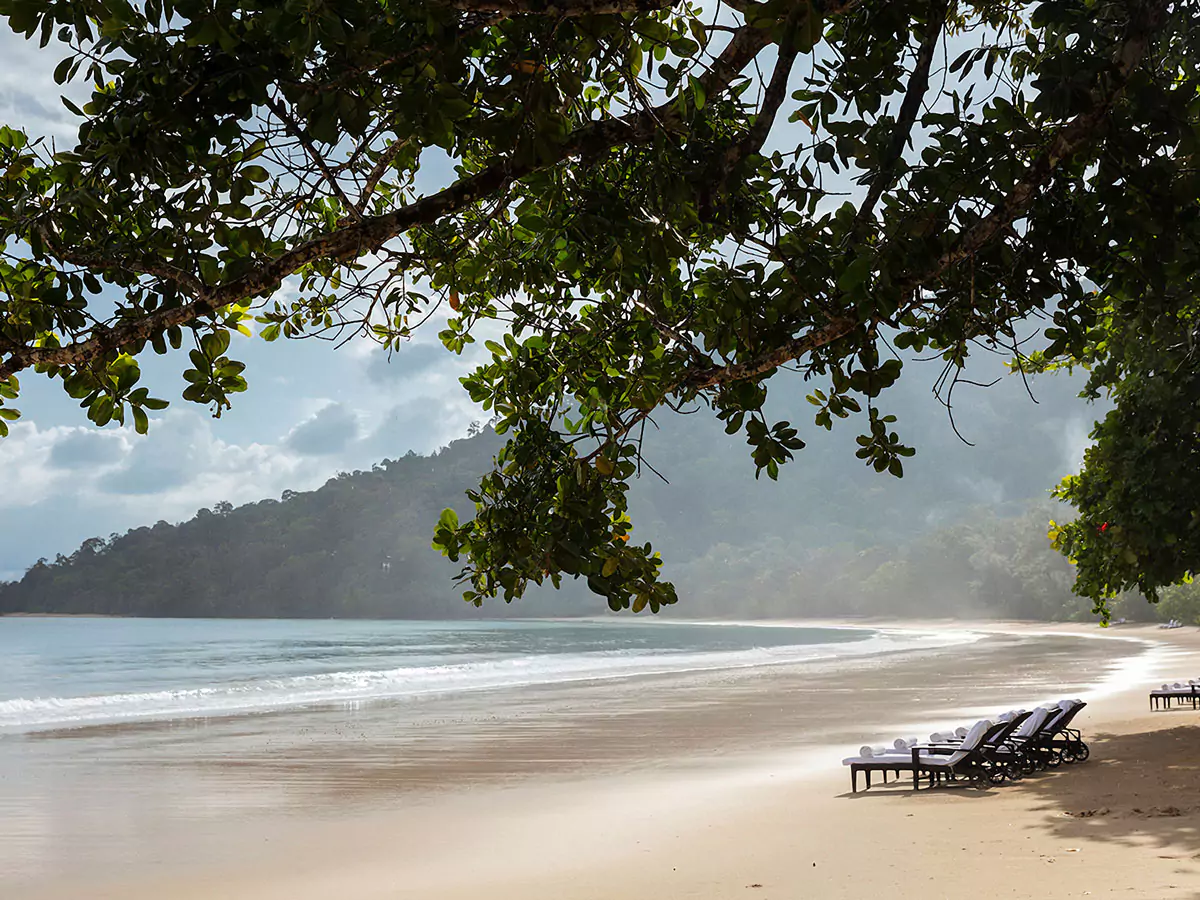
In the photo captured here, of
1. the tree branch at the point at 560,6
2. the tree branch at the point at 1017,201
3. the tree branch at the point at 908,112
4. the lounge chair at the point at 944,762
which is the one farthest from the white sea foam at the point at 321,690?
the tree branch at the point at 560,6

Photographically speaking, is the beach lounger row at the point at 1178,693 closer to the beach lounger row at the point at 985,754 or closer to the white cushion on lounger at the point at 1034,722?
the beach lounger row at the point at 985,754

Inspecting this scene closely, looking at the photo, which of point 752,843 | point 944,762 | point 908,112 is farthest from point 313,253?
point 944,762

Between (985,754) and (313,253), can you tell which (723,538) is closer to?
(985,754)

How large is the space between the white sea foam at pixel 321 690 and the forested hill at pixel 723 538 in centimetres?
5671

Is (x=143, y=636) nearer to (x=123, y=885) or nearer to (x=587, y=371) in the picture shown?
(x=123, y=885)

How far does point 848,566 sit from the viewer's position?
128m

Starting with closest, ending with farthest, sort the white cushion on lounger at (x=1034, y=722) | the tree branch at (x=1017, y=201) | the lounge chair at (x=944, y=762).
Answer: the tree branch at (x=1017, y=201) < the lounge chair at (x=944, y=762) < the white cushion on lounger at (x=1034, y=722)

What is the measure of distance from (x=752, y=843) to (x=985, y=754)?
3.37m

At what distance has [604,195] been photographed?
3.26 metres

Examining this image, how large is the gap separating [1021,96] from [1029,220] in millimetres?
561

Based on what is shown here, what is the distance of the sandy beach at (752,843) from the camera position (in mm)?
7059

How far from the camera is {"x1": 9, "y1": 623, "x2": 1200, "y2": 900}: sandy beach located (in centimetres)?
706

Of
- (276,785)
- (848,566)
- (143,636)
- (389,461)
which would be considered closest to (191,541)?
(389,461)

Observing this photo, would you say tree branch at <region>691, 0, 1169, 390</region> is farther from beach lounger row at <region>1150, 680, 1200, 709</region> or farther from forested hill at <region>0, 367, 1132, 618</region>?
forested hill at <region>0, 367, 1132, 618</region>
